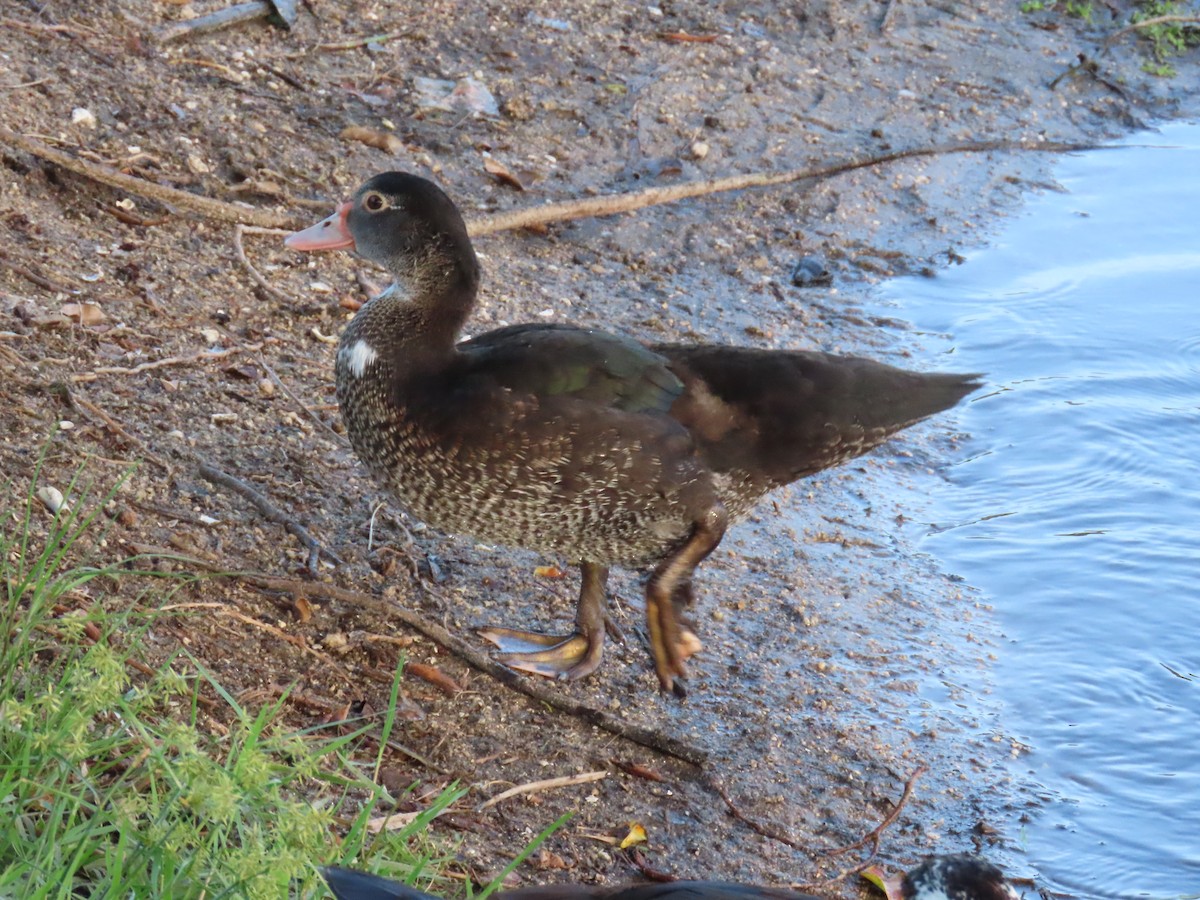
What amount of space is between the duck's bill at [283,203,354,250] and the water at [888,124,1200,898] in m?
2.54

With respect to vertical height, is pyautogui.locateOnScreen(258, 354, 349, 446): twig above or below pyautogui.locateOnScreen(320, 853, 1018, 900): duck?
below

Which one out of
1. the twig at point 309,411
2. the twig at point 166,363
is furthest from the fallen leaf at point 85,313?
the twig at point 309,411

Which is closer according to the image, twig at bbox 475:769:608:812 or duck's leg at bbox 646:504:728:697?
twig at bbox 475:769:608:812

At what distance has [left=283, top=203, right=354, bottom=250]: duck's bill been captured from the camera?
4984mm

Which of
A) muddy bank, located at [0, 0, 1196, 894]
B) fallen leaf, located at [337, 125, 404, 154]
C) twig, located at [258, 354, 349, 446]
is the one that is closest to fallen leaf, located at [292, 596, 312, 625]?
muddy bank, located at [0, 0, 1196, 894]

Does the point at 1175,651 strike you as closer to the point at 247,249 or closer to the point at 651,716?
the point at 651,716

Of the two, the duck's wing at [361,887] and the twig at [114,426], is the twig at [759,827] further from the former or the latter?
the twig at [114,426]

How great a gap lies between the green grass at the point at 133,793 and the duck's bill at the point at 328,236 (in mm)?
1860

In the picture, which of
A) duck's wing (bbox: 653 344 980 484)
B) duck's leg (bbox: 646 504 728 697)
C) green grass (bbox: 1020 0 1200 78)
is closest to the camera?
duck's leg (bbox: 646 504 728 697)

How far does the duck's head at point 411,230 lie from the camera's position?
4770mm

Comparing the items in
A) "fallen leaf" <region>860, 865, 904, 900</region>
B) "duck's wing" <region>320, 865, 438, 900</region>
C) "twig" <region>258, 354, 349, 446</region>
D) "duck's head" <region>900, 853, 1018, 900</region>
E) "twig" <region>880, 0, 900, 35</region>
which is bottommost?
"twig" <region>258, 354, 349, 446</region>

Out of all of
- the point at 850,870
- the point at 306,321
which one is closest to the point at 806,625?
the point at 850,870

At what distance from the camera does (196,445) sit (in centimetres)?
485

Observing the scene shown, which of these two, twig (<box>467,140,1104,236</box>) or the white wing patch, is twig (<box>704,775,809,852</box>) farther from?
twig (<box>467,140,1104,236</box>)
